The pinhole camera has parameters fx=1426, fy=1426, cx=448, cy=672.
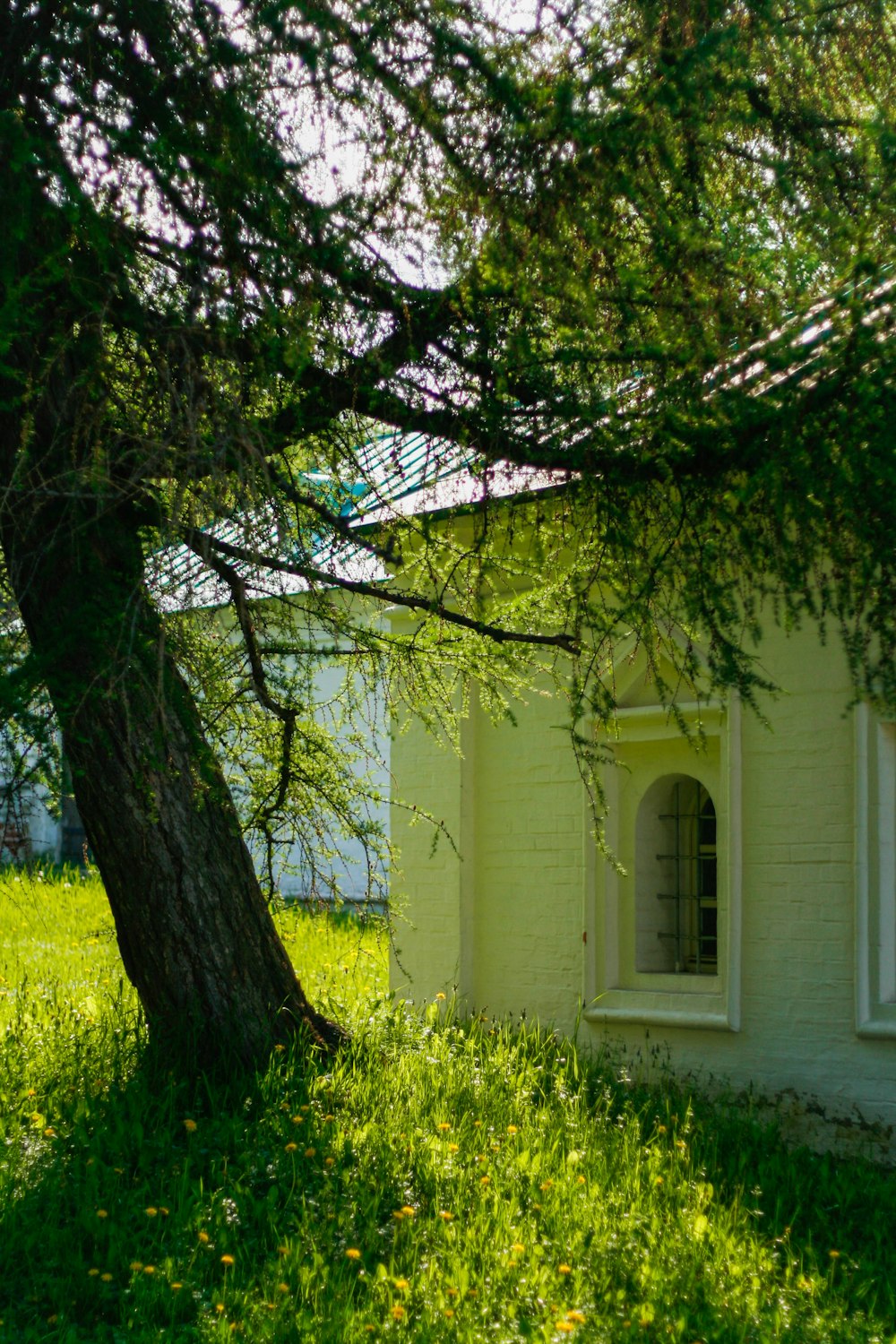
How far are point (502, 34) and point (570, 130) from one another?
751mm

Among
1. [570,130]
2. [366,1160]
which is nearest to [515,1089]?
[366,1160]

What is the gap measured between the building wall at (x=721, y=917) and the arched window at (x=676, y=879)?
0.50ft

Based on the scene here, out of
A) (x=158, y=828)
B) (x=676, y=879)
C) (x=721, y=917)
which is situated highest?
(x=158, y=828)

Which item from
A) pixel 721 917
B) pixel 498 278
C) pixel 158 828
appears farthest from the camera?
pixel 721 917

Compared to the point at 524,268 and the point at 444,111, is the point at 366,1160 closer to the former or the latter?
the point at 524,268

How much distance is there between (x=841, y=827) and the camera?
8.50 m

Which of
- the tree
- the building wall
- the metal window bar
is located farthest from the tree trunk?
the metal window bar

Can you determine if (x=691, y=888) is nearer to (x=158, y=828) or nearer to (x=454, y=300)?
(x=158, y=828)

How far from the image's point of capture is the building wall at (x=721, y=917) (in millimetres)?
8445

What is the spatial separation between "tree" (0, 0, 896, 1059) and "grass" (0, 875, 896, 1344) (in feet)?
5.54

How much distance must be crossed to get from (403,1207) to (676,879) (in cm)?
450

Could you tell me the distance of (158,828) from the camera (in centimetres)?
726

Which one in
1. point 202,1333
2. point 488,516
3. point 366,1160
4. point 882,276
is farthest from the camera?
point 488,516

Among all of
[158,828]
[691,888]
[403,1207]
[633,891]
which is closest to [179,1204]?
[403,1207]
